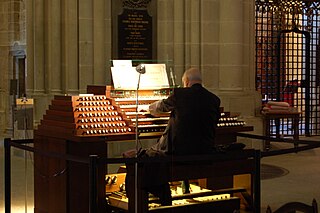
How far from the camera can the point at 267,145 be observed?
1345cm

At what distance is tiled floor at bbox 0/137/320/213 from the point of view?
8.61 meters

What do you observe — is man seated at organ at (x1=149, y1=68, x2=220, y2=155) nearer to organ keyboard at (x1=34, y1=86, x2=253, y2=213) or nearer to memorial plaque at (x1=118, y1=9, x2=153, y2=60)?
organ keyboard at (x1=34, y1=86, x2=253, y2=213)

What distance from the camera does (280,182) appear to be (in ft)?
33.4

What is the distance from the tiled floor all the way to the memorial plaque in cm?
265

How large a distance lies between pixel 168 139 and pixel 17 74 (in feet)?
35.2

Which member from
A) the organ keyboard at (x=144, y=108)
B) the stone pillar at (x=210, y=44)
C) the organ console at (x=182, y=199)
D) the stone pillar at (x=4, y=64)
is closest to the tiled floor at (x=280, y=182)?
the organ console at (x=182, y=199)

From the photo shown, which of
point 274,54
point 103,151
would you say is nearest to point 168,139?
point 103,151

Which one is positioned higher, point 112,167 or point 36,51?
point 36,51

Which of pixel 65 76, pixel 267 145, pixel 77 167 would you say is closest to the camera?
pixel 77 167

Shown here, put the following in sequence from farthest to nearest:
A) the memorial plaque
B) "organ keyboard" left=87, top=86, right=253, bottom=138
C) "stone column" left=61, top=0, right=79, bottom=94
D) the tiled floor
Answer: the memorial plaque → "stone column" left=61, top=0, right=79, bottom=94 → the tiled floor → "organ keyboard" left=87, top=86, right=253, bottom=138

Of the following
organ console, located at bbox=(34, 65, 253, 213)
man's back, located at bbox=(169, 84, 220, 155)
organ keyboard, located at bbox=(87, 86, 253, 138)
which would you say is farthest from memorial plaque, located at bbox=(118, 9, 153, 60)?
man's back, located at bbox=(169, 84, 220, 155)

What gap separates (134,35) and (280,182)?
392cm

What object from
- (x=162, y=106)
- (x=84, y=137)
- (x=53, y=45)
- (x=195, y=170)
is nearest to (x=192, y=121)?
(x=162, y=106)

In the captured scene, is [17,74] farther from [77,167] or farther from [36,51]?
[77,167]
